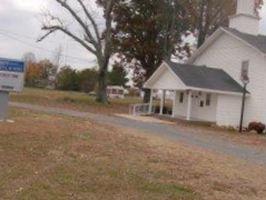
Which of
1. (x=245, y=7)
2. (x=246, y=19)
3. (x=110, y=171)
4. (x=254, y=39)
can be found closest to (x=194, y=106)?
(x=254, y=39)

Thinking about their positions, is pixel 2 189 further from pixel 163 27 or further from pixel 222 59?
pixel 163 27

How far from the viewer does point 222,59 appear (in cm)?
4141

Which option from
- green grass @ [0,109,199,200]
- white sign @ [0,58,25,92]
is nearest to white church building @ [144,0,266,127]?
white sign @ [0,58,25,92]

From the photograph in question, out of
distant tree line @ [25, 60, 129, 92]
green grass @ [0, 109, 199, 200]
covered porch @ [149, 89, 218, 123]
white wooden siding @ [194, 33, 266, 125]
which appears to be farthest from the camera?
distant tree line @ [25, 60, 129, 92]

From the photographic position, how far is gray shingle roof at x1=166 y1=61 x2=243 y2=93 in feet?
124

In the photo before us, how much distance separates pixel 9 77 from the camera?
19500mm

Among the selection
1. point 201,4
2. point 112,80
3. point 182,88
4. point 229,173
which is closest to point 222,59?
point 182,88

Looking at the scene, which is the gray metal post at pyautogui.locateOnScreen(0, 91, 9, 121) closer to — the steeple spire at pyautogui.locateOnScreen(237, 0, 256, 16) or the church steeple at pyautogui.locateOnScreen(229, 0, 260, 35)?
the church steeple at pyautogui.locateOnScreen(229, 0, 260, 35)

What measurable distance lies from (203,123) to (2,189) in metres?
27.9

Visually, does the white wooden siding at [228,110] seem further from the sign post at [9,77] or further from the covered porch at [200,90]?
the sign post at [9,77]

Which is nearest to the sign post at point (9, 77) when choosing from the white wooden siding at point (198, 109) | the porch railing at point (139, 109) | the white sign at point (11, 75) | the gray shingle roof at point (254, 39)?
the white sign at point (11, 75)

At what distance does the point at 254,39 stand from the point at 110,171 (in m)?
29.1

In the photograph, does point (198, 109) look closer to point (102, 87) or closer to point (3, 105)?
point (102, 87)

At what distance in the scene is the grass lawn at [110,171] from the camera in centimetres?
1041
